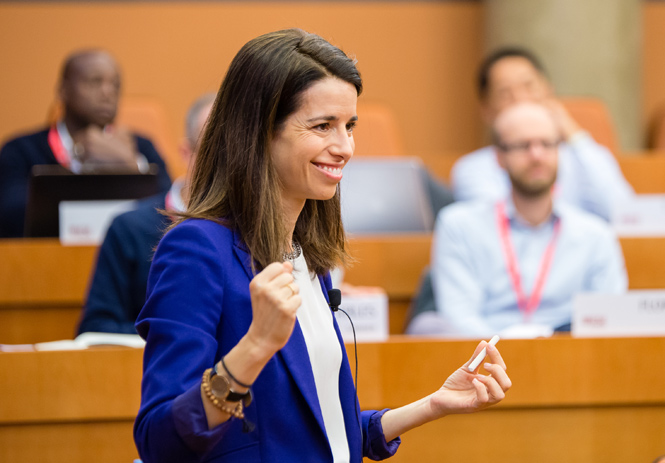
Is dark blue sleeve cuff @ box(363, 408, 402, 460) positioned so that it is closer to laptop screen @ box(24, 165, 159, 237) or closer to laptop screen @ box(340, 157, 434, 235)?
laptop screen @ box(24, 165, 159, 237)

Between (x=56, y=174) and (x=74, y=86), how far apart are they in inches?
36.8

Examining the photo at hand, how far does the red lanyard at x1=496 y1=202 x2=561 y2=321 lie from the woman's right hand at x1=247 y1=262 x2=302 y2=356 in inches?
73.3

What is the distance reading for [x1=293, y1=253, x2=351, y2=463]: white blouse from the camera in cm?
114

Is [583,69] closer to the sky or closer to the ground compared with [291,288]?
closer to the sky

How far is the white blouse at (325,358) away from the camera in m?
1.14

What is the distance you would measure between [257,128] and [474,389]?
461mm

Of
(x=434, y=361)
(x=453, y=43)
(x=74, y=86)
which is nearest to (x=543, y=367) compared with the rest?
(x=434, y=361)

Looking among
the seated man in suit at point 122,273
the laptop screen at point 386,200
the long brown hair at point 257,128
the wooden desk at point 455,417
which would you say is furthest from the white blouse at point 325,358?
the laptop screen at point 386,200

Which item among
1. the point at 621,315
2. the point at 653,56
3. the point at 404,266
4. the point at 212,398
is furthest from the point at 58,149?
the point at 653,56

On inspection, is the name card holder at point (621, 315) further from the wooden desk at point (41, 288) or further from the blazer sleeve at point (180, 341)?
the wooden desk at point (41, 288)

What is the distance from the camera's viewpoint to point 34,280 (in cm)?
260

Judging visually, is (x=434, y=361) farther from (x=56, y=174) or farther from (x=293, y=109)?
(x=56, y=174)

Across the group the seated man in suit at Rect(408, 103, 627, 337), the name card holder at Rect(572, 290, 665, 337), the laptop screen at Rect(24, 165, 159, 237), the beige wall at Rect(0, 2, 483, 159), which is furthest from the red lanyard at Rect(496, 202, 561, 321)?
the beige wall at Rect(0, 2, 483, 159)

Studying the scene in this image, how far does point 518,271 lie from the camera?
2.74 m
